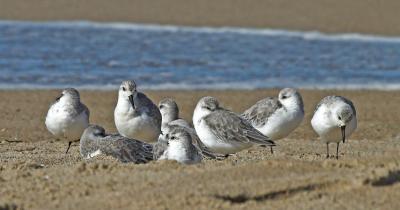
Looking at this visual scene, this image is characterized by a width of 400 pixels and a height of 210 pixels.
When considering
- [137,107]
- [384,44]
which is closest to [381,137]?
[137,107]

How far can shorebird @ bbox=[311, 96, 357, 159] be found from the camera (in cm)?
1217

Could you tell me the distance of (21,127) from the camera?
15.1 metres

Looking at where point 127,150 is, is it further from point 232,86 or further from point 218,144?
point 232,86

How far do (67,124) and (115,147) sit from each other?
2110 millimetres

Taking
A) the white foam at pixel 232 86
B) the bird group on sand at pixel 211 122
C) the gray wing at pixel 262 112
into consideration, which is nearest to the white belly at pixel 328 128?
the bird group on sand at pixel 211 122

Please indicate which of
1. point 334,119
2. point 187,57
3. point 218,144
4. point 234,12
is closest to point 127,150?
point 218,144

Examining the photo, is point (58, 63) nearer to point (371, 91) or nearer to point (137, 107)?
point (371, 91)

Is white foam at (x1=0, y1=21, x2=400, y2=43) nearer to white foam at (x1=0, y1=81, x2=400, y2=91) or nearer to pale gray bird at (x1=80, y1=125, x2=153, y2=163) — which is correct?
white foam at (x1=0, y1=81, x2=400, y2=91)

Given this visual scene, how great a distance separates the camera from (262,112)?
41.4ft

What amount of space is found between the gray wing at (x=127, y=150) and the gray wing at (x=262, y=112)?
7.92ft

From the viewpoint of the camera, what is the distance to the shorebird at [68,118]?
1252 centimetres

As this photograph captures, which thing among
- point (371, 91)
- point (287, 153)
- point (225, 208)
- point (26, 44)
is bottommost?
point (225, 208)

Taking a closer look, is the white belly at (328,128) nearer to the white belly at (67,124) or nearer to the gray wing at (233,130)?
the gray wing at (233,130)

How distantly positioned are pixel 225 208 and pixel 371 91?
1258 centimetres
